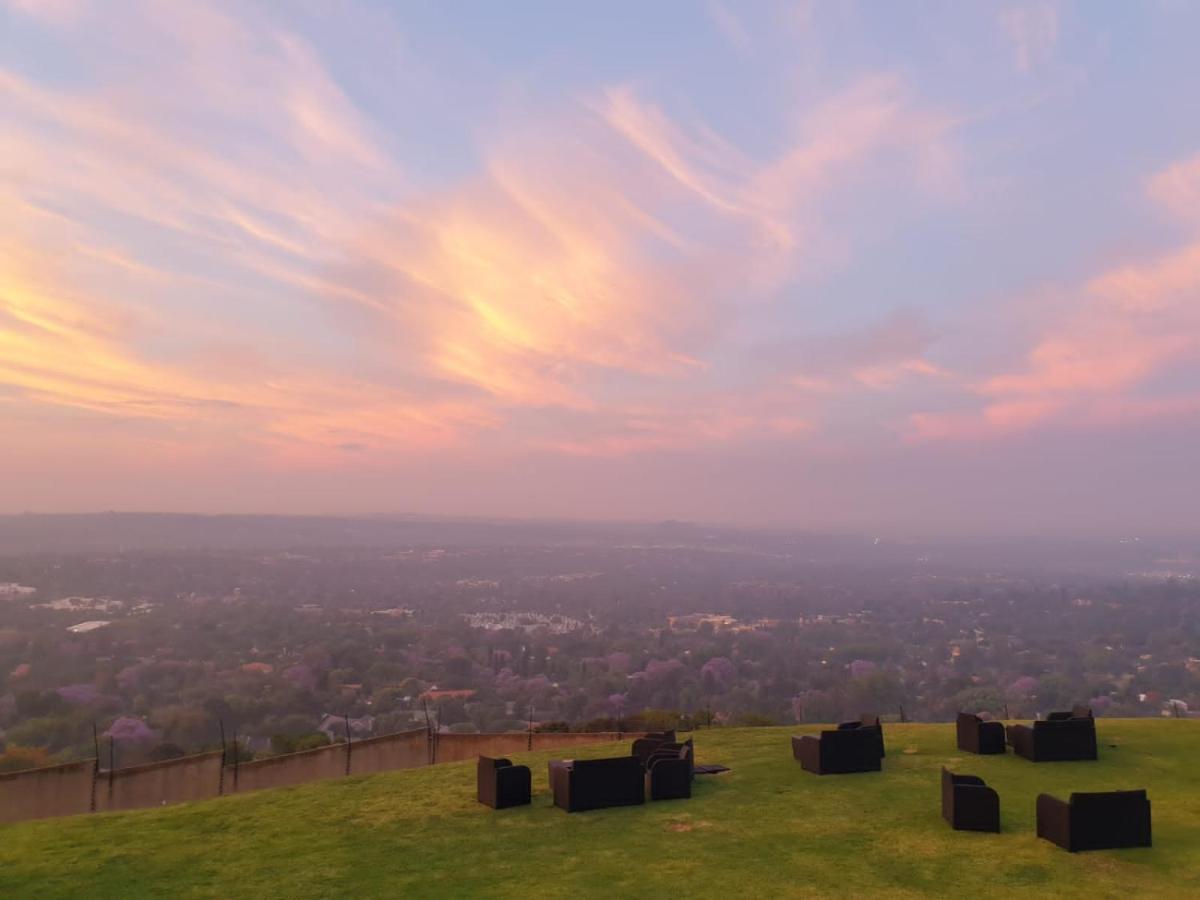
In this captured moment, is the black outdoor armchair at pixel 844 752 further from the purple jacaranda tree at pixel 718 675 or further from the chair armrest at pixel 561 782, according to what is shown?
the purple jacaranda tree at pixel 718 675

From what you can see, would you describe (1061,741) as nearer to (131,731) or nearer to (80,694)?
(131,731)

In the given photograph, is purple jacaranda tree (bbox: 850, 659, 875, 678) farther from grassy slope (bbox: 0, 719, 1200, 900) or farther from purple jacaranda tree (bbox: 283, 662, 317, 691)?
grassy slope (bbox: 0, 719, 1200, 900)

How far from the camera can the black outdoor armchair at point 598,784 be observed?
492 inches

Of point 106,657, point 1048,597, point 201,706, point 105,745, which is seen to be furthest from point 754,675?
point 1048,597

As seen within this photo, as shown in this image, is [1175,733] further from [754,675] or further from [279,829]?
[754,675]

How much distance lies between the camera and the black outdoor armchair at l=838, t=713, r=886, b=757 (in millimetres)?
14852

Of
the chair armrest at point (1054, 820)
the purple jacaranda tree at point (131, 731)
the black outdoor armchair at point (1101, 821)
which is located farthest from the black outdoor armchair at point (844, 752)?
the purple jacaranda tree at point (131, 731)

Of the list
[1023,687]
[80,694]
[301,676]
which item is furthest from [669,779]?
[1023,687]

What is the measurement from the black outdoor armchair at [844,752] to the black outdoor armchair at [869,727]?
0.03 metres

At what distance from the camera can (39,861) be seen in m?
11.0

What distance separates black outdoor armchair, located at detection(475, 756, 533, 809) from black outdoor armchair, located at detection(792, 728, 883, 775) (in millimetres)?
5541

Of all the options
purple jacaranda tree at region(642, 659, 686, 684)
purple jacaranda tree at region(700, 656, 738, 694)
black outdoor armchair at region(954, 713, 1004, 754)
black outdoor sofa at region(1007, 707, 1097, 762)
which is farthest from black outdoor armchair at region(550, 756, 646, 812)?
purple jacaranda tree at region(642, 659, 686, 684)

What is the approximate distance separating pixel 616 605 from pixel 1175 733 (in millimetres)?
134530

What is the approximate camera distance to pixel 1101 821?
10.0m
